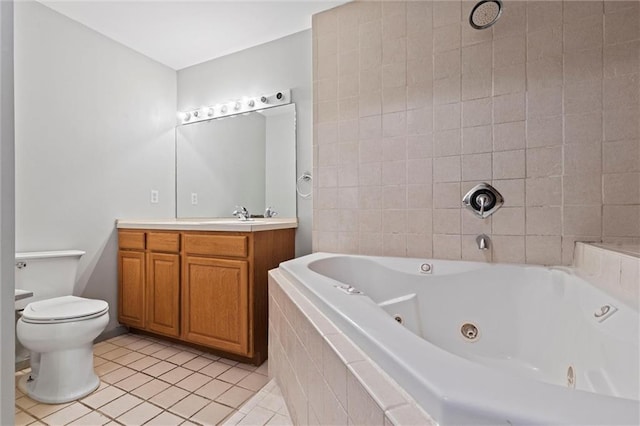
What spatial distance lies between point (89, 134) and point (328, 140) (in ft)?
5.56

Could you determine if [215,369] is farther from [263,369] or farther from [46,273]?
[46,273]

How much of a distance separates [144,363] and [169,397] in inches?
18.5

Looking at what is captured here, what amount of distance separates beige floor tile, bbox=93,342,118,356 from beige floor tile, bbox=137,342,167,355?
214 millimetres

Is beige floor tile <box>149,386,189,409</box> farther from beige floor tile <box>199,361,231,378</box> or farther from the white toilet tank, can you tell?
the white toilet tank

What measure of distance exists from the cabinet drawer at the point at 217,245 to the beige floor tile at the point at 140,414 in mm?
809

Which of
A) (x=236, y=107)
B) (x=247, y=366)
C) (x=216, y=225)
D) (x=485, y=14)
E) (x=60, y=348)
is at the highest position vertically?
(x=485, y=14)

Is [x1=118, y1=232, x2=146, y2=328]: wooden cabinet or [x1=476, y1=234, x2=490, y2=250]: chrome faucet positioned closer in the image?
[x1=476, y1=234, x2=490, y2=250]: chrome faucet

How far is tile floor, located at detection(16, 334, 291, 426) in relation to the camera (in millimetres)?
1293

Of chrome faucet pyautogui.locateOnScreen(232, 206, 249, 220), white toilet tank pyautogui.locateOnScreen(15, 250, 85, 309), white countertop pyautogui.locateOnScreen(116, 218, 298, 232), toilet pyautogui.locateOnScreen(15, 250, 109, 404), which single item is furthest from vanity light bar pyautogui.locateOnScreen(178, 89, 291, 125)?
toilet pyautogui.locateOnScreen(15, 250, 109, 404)

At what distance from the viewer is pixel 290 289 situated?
1181 millimetres

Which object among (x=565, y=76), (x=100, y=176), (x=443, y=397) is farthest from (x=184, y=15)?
(x=443, y=397)

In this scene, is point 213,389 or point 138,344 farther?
point 138,344

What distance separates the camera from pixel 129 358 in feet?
6.23

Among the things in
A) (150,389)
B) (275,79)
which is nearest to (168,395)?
(150,389)
